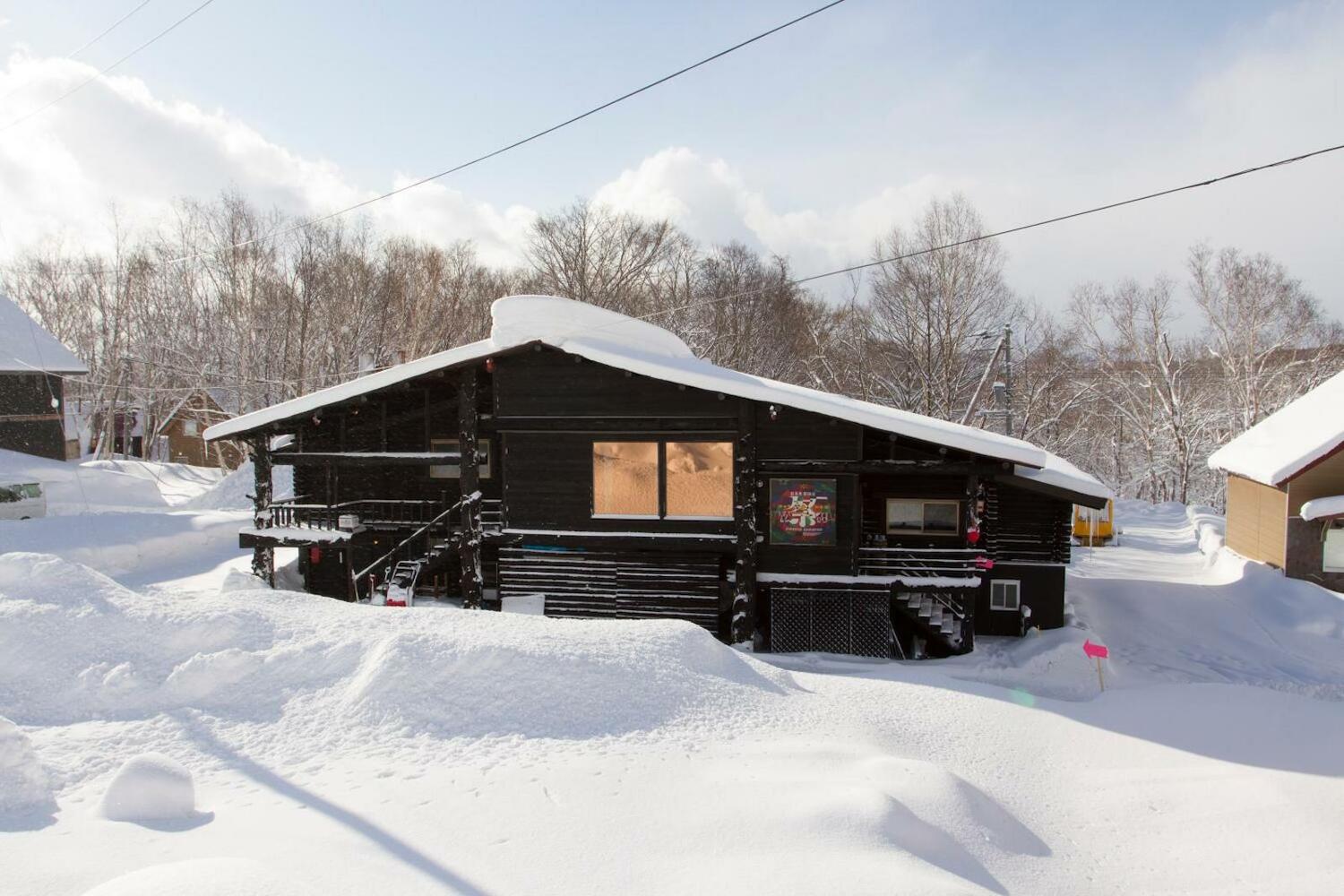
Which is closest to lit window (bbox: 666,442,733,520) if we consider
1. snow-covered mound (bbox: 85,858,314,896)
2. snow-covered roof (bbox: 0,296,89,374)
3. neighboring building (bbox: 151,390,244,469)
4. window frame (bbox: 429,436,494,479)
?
window frame (bbox: 429,436,494,479)

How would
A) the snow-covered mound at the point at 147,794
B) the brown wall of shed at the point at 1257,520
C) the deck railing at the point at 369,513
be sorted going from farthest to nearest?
the brown wall of shed at the point at 1257,520 < the deck railing at the point at 369,513 < the snow-covered mound at the point at 147,794

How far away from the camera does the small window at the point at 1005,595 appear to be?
54.9 ft

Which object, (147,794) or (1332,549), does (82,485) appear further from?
(1332,549)

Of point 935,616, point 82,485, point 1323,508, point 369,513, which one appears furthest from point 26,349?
point 1323,508

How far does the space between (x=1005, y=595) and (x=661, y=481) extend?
8.05m

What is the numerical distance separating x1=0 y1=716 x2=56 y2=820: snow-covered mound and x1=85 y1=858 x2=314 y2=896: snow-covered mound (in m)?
1.61

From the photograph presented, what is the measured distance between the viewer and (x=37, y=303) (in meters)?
42.8

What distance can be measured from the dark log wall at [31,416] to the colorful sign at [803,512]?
2903 cm

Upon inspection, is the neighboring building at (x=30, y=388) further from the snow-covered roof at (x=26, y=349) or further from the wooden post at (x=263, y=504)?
the wooden post at (x=263, y=504)

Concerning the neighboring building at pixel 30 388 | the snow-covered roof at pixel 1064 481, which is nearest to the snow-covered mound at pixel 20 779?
the snow-covered roof at pixel 1064 481

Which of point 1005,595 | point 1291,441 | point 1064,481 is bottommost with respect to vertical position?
point 1005,595

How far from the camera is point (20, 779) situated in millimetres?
5301

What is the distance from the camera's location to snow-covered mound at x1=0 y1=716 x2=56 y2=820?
5.08 m

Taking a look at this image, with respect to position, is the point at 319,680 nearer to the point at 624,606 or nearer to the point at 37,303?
the point at 624,606
